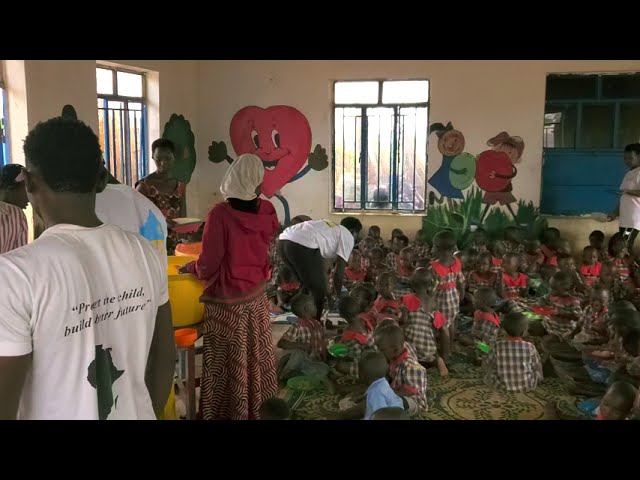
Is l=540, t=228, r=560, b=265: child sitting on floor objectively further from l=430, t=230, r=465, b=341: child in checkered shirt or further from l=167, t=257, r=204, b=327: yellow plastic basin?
l=167, t=257, r=204, b=327: yellow plastic basin

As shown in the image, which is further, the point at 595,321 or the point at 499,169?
the point at 499,169

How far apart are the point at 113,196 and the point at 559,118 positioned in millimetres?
7141

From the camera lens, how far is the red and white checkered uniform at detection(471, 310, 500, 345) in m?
4.85

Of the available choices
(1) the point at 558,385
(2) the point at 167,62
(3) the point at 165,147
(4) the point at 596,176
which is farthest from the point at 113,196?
(4) the point at 596,176

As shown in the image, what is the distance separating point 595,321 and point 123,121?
5.30 meters

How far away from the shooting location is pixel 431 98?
8406 millimetres

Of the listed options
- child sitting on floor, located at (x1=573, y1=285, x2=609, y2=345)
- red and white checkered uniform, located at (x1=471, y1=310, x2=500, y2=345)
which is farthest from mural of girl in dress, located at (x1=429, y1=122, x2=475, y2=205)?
red and white checkered uniform, located at (x1=471, y1=310, x2=500, y2=345)

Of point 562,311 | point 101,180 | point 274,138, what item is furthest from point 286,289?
point 101,180

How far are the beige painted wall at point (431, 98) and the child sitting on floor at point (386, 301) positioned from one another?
3.84 meters

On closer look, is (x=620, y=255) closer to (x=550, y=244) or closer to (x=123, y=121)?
(x=550, y=244)

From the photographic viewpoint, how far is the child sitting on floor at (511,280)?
6129 millimetres

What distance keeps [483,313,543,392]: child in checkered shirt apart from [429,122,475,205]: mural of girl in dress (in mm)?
4481

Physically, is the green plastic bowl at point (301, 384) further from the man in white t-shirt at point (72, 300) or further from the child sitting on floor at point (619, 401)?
the man in white t-shirt at point (72, 300)

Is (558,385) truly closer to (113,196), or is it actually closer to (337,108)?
(113,196)
